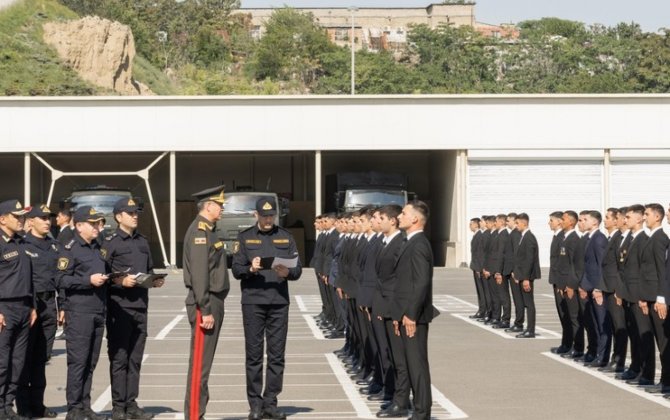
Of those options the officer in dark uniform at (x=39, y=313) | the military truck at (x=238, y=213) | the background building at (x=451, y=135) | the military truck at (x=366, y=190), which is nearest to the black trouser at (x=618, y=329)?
the officer in dark uniform at (x=39, y=313)

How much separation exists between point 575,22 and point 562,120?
10726 cm

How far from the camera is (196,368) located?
12.0 meters

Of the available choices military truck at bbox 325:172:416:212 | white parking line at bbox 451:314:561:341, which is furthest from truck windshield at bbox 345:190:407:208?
white parking line at bbox 451:314:561:341

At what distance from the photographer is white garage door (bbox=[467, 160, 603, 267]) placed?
47656 mm

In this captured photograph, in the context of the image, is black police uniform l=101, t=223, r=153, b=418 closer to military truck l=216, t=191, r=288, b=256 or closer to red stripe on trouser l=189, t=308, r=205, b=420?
red stripe on trouser l=189, t=308, r=205, b=420

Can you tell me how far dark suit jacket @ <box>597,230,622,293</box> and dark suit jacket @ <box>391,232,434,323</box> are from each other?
15.0ft

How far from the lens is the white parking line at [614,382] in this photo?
559 inches

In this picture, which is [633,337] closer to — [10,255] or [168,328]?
[10,255]

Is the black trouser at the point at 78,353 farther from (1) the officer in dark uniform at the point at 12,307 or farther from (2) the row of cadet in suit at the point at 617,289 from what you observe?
(2) the row of cadet in suit at the point at 617,289

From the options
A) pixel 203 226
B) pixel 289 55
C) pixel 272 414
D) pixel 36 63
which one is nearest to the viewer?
pixel 203 226

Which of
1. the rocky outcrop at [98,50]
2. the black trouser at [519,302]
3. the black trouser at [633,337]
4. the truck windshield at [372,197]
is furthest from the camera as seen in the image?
the rocky outcrop at [98,50]

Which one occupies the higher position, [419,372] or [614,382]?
[419,372]

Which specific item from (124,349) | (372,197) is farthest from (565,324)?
(372,197)

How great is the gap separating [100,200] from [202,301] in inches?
1281
